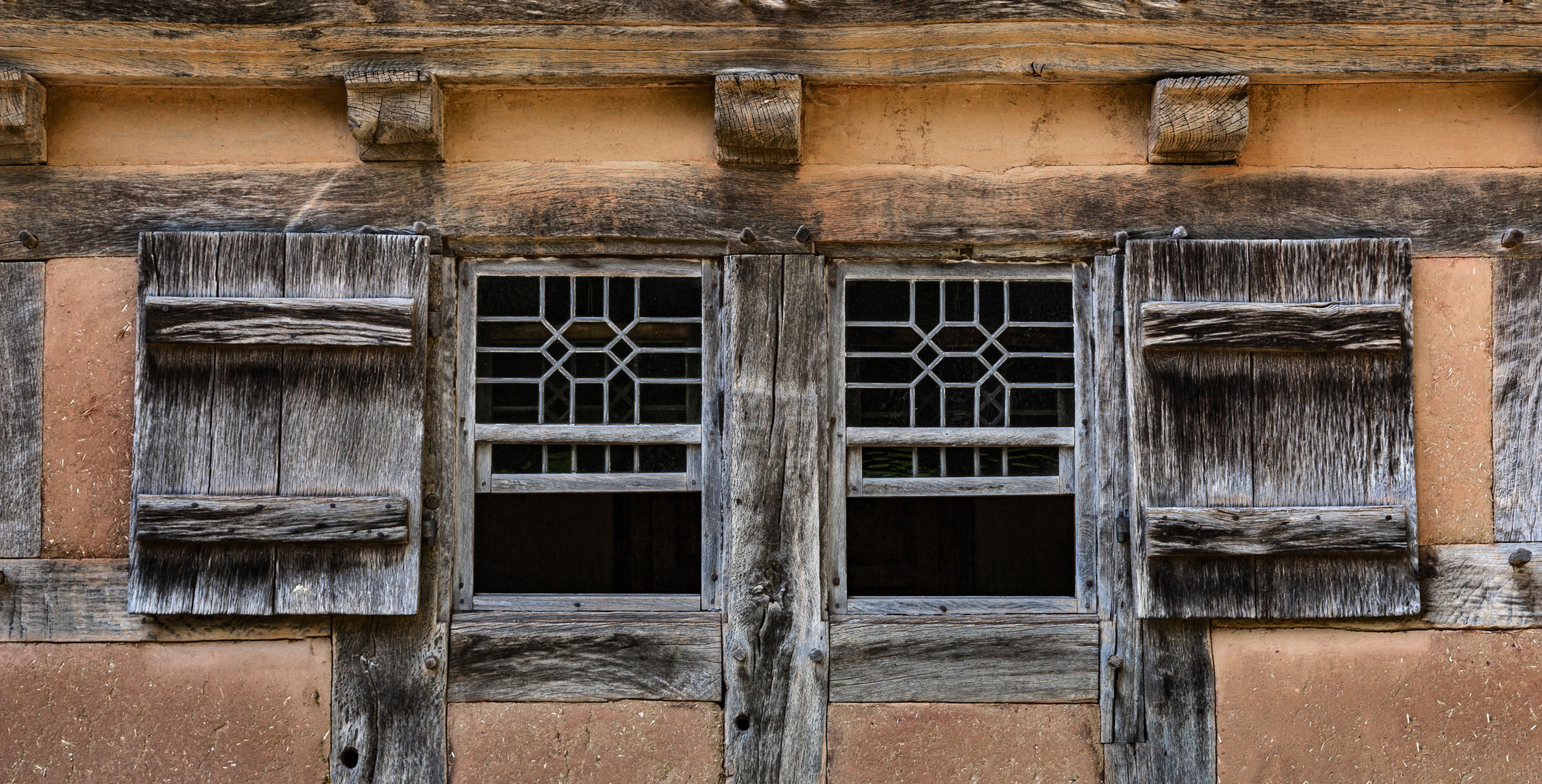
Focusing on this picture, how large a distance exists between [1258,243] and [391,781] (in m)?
2.96

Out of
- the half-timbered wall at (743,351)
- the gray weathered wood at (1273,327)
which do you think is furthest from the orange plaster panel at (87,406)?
the gray weathered wood at (1273,327)

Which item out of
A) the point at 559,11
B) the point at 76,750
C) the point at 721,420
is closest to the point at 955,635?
the point at 721,420

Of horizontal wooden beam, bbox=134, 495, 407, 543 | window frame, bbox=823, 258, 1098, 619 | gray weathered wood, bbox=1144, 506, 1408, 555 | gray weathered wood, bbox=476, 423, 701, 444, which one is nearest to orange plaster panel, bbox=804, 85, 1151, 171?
window frame, bbox=823, 258, 1098, 619

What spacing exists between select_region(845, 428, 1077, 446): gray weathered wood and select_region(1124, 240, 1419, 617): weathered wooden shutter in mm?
243

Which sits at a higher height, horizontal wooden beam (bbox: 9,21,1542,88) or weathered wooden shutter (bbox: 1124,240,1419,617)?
horizontal wooden beam (bbox: 9,21,1542,88)

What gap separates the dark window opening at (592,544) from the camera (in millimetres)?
4902

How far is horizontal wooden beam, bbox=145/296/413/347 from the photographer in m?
2.59

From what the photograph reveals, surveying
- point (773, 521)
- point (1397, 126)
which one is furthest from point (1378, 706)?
point (773, 521)

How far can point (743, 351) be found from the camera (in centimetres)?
275

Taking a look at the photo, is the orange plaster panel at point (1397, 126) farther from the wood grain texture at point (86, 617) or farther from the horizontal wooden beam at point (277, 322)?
the wood grain texture at point (86, 617)

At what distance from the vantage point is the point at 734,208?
279 centimetres

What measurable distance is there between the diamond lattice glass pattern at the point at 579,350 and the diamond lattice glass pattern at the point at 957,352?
0.55m

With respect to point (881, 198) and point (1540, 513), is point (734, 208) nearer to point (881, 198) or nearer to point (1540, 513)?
point (881, 198)

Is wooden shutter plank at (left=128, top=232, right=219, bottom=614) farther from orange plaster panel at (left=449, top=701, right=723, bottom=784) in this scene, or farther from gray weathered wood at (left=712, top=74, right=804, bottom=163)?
gray weathered wood at (left=712, top=74, right=804, bottom=163)
